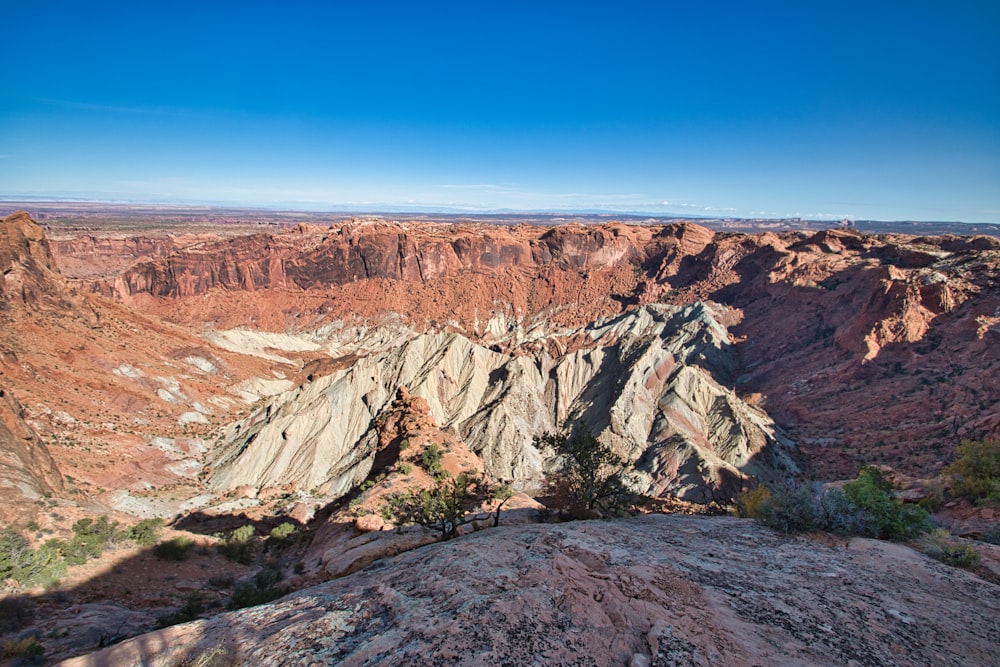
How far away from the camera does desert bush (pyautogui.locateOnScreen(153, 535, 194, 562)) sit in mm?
16516

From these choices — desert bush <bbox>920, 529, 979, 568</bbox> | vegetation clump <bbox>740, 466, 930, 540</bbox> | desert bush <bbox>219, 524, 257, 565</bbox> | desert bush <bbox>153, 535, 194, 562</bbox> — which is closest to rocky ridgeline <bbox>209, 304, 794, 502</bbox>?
desert bush <bbox>219, 524, 257, 565</bbox>

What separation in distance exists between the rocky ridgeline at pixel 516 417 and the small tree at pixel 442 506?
971 cm

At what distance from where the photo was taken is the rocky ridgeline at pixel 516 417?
3419cm

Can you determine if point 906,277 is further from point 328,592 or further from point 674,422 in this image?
point 328,592

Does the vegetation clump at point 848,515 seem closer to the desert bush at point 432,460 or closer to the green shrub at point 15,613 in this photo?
the desert bush at point 432,460

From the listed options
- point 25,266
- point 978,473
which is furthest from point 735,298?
point 25,266

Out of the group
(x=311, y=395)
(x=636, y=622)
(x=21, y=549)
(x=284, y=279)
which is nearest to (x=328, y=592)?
(x=636, y=622)

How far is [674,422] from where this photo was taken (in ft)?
127

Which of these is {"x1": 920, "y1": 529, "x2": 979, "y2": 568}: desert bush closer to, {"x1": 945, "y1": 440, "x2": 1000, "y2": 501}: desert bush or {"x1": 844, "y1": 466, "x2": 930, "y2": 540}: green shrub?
{"x1": 844, "y1": 466, "x2": 930, "y2": 540}: green shrub

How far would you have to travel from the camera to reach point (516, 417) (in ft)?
139

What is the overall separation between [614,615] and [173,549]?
1773 centimetres

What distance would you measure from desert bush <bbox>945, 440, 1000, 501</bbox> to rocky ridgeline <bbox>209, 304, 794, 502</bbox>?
16481 millimetres

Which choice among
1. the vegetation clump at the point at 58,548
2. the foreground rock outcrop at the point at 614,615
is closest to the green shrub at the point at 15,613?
the vegetation clump at the point at 58,548

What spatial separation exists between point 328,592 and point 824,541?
1042 cm
